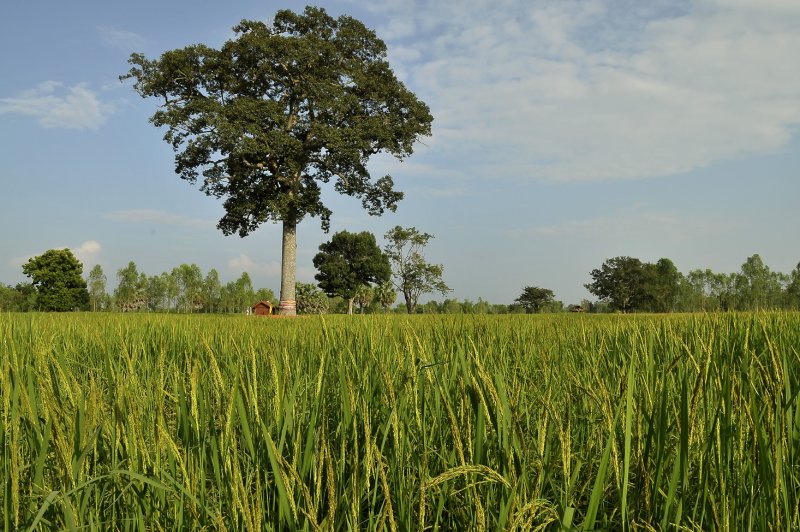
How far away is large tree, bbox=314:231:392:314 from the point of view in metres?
56.3

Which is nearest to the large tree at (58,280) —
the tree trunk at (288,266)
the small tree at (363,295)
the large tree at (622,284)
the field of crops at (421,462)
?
the small tree at (363,295)

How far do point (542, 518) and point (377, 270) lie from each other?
5573cm

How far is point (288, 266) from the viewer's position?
2452cm

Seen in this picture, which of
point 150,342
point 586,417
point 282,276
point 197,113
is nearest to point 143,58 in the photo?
point 197,113

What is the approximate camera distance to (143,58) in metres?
24.4

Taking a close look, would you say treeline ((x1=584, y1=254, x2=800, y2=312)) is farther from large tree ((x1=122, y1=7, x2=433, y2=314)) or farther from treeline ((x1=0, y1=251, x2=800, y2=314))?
large tree ((x1=122, y1=7, x2=433, y2=314))

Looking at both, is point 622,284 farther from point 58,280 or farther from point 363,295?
point 58,280

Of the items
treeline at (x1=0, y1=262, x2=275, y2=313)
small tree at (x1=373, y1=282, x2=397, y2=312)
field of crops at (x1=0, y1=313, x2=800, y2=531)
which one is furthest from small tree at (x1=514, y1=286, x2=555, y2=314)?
field of crops at (x1=0, y1=313, x2=800, y2=531)

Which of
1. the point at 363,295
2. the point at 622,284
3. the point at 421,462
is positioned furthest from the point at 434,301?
the point at 421,462

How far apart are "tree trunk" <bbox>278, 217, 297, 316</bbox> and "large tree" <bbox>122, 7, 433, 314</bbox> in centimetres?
5

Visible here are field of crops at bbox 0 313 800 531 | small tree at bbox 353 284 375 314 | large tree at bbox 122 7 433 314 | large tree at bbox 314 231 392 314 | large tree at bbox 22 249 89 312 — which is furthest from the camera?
small tree at bbox 353 284 375 314

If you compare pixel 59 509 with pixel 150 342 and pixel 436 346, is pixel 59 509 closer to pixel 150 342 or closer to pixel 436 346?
pixel 436 346

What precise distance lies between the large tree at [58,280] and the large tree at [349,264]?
889 inches

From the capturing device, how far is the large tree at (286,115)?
22.8 metres
